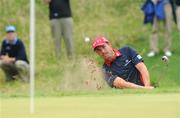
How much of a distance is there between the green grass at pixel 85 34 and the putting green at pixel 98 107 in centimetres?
681

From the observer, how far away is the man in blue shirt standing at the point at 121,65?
30.0 ft

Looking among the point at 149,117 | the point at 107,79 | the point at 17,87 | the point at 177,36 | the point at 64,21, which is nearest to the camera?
the point at 149,117

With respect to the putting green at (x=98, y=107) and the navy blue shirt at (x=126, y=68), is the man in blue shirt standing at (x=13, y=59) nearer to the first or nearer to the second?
the navy blue shirt at (x=126, y=68)

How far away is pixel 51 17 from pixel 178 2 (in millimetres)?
2661

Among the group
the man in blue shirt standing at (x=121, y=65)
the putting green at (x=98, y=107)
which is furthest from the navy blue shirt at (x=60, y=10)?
the putting green at (x=98, y=107)

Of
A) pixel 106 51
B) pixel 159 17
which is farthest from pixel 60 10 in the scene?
pixel 106 51

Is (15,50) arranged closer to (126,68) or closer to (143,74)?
(126,68)

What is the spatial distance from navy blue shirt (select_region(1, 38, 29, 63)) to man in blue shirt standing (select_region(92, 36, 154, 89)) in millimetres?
5372

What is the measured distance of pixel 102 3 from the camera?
2044 centimetres

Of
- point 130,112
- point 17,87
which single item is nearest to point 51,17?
point 17,87

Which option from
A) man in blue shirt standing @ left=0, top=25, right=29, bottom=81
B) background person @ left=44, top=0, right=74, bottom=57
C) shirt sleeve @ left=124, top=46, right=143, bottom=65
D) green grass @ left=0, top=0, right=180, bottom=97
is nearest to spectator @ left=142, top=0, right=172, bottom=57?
green grass @ left=0, top=0, right=180, bottom=97

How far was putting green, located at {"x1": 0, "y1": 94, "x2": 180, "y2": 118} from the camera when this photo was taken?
5.71 meters

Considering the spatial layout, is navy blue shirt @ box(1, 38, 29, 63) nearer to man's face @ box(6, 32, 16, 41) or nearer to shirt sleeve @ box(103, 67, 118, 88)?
man's face @ box(6, 32, 16, 41)

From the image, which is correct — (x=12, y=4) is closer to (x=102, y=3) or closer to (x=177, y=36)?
(x=102, y=3)
